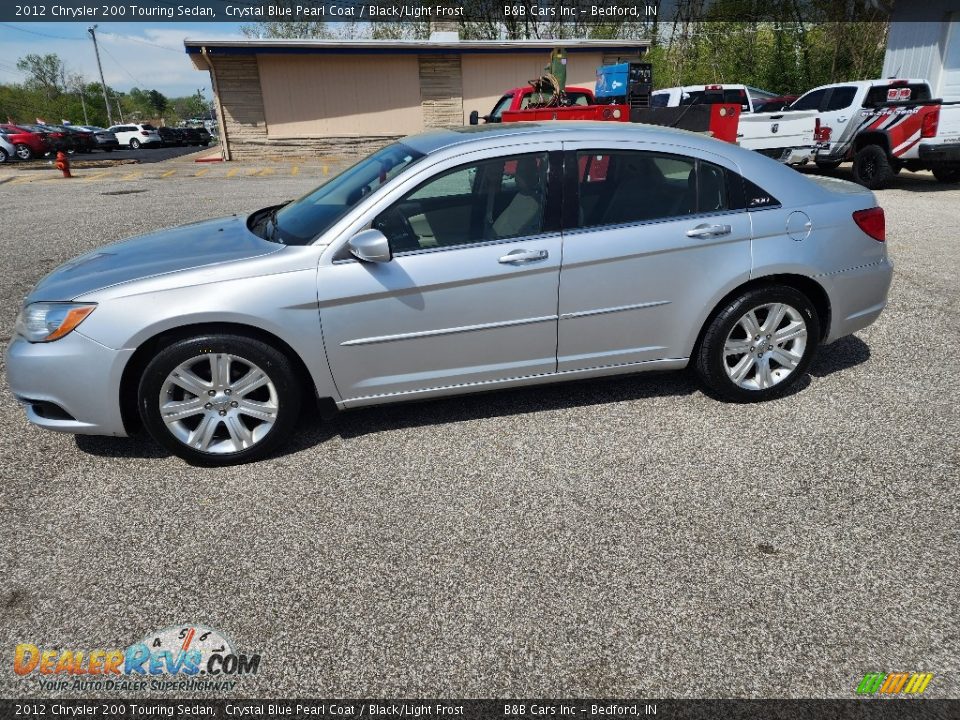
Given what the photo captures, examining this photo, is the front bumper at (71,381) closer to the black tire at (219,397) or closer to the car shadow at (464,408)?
the black tire at (219,397)

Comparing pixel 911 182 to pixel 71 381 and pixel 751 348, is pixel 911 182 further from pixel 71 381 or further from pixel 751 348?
pixel 71 381

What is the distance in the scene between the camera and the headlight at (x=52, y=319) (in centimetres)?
313

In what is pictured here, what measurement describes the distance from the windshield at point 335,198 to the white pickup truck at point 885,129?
10.7 m

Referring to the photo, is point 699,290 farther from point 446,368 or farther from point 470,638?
point 470,638

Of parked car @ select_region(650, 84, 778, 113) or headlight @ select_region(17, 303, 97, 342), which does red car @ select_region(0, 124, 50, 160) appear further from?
headlight @ select_region(17, 303, 97, 342)

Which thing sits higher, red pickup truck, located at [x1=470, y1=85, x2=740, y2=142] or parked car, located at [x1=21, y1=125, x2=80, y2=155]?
red pickup truck, located at [x1=470, y1=85, x2=740, y2=142]

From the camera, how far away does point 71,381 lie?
315 centimetres

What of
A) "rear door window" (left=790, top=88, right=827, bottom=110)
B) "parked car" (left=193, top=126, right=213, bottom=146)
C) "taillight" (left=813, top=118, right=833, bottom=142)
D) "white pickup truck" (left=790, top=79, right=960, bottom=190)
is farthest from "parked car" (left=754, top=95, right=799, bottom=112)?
"parked car" (left=193, top=126, right=213, bottom=146)

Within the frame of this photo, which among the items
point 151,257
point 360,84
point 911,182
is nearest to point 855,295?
point 151,257

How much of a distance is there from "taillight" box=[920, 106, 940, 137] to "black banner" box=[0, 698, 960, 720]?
38.2 feet

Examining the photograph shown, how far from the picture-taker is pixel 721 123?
11.3 meters

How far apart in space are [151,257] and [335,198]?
1.00 meters

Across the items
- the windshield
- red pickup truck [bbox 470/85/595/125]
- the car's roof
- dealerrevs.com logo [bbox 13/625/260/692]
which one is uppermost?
red pickup truck [bbox 470/85/595/125]

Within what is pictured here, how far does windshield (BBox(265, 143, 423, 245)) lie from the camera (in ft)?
11.4
